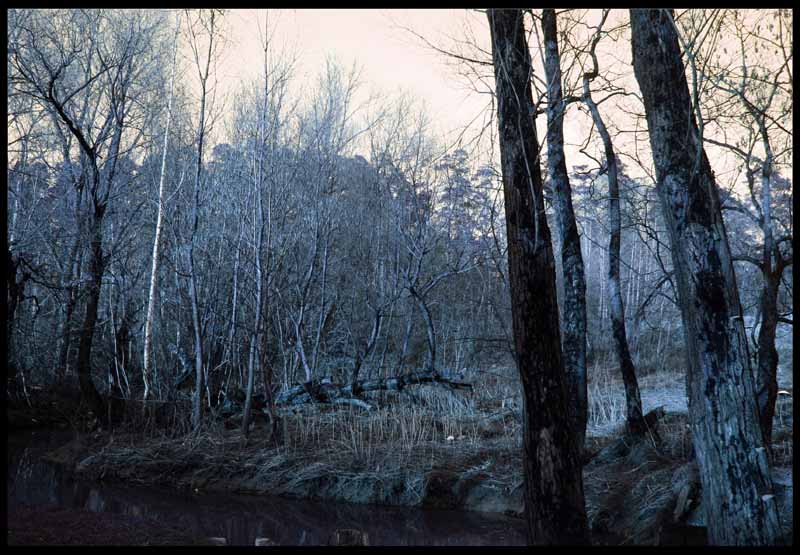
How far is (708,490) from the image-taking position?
15.1ft

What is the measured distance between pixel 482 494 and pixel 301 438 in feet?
11.4

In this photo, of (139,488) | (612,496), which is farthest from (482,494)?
(139,488)

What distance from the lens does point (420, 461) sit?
9344mm

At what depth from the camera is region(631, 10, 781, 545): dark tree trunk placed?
14.5ft

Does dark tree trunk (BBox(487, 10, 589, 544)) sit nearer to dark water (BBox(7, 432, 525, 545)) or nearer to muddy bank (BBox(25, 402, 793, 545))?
dark water (BBox(7, 432, 525, 545))

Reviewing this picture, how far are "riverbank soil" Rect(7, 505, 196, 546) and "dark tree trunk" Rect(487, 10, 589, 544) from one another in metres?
3.71

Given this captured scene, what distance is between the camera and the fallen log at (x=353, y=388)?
41.9 feet

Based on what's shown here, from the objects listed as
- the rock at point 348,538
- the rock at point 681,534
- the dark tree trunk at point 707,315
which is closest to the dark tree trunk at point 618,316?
the rock at point 681,534

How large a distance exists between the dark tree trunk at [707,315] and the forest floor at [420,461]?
2.34 metres

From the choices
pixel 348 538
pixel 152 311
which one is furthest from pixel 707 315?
pixel 152 311

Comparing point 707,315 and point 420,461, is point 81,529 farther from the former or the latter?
point 707,315

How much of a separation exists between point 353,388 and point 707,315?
9124 mm

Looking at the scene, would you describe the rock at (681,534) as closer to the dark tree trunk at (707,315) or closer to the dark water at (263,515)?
the dark water at (263,515)

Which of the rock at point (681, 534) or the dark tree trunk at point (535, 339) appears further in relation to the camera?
the rock at point (681, 534)
